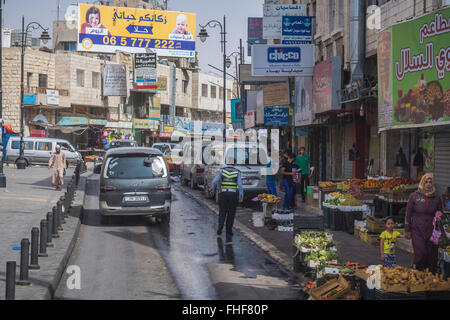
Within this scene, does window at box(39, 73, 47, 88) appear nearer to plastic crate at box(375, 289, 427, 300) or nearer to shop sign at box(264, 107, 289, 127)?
shop sign at box(264, 107, 289, 127)

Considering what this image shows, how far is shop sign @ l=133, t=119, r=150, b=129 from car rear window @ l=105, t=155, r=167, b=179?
5215 centimetres

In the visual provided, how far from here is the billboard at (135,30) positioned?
218 feet

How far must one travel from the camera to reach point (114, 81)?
61.5m

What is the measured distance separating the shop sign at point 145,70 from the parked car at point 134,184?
47930 millimetres

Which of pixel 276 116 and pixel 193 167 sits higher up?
pixel 276 116

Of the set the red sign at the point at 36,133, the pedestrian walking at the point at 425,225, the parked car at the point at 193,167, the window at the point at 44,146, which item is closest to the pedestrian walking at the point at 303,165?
the parked car at the point at 193,167

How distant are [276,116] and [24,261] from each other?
21858 mm

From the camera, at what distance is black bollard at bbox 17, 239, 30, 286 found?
8.33 meters

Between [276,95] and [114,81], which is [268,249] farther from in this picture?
[114,81]

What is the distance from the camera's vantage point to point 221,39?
141ft

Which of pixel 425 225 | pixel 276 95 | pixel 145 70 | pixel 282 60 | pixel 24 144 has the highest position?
pixel 145 70

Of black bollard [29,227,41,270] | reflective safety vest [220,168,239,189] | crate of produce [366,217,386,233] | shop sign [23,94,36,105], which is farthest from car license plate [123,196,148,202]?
shop sign [23,94,36,105]

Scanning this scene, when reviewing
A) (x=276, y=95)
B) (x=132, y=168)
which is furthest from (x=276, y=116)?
(x=132, y=168)
